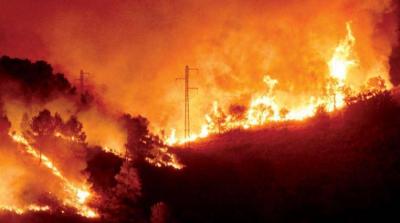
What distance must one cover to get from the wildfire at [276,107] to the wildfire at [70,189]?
19035 mm

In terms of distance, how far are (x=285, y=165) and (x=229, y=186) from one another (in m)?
5.25

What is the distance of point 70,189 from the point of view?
43031 mm

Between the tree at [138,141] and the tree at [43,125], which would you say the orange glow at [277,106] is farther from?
the tree at [43,125]

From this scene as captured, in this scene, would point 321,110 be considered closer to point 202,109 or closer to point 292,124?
point 292,124

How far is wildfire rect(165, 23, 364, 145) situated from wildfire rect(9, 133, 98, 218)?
19.0 meters

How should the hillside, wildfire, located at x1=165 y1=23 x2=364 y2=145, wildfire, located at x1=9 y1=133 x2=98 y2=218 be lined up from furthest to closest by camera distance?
1. wildfire, located at x1=165 y1=23 x2=364 y2=145
2. wildfire, located at x1=9 y1=133 x2=98 y2=218
3. the hillside

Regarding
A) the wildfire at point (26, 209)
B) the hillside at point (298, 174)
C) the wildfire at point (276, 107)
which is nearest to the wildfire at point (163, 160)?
the hillside at point (298, 174)

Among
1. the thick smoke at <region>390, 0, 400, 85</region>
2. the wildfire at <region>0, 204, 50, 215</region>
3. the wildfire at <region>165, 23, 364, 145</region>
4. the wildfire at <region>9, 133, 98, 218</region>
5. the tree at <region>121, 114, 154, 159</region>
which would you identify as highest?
the thick smoke at <region>390, 0, 400, 85</region>

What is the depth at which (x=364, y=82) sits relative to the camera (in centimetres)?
7081

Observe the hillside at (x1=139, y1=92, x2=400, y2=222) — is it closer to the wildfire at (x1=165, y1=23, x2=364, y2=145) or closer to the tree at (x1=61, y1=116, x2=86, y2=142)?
the tree at (x1=61, y1=116, x2=86, y2=142)

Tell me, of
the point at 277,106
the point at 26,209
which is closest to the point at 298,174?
the point at 26,209

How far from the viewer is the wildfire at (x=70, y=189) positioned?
40.3m

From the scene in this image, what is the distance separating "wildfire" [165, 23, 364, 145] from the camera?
6431 centimetres

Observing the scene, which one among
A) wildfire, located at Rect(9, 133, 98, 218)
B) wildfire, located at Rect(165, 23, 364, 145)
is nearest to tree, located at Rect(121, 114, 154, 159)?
wildfire, located at Rect(9, 133, 98, 218)
